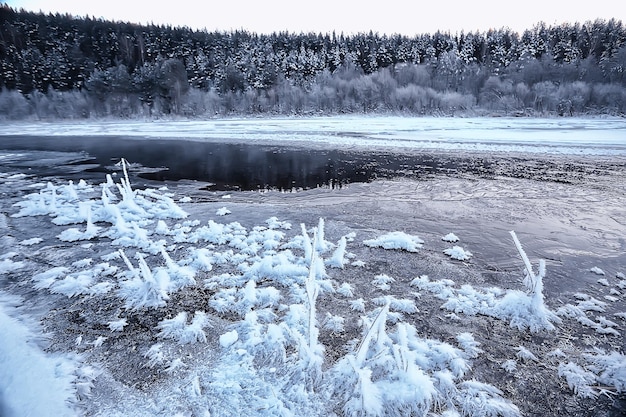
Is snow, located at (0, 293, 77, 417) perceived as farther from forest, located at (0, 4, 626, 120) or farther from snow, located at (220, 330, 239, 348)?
forest, located at (0, 4, 626, 120)

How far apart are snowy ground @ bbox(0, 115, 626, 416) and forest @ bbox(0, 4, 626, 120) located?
46594 millimetres

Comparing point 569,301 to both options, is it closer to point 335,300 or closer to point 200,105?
point 335,300

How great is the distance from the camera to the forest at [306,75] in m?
51.9

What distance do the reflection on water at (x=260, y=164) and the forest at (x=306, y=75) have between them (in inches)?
1310

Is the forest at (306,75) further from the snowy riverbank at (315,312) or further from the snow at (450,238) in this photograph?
the snowy riverbank at (315,312)

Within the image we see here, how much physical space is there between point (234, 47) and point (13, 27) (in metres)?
53.3

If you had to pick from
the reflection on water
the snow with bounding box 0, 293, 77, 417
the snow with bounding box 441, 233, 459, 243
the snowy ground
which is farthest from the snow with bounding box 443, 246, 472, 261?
the reflection on water

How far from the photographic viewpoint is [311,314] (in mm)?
3684

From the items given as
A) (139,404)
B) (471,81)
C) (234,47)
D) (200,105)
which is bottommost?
(139,404)

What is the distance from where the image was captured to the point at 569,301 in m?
5.00

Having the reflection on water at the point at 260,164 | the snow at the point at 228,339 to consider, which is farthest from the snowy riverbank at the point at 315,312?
the reflection on water at the point at 260,164

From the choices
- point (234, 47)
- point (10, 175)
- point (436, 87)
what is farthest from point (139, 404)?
point (234, 47)

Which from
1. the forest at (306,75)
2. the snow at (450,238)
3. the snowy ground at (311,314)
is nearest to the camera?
the snowy ground at (311,314)

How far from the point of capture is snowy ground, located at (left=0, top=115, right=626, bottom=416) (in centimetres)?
335
